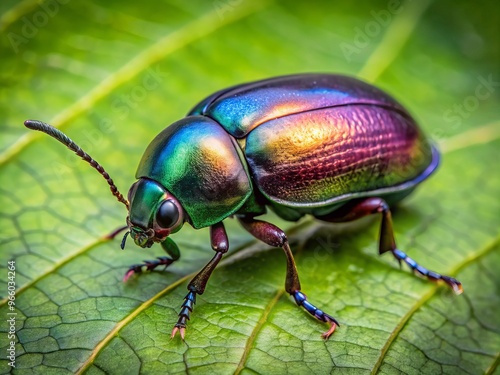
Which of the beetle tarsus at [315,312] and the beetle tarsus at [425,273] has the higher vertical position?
the beetle tarsus at [425,273]

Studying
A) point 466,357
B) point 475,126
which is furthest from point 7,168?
point 475,126

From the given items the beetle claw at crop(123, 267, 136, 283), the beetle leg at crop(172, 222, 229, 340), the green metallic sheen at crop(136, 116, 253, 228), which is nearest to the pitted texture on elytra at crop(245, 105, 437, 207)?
the green metallic sheen at crop(136, 116, 253, 228)

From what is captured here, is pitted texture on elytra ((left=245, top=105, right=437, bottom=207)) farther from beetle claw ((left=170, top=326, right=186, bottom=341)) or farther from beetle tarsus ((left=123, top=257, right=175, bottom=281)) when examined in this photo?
beetle claw ((left=170, top=326, right=186, bottom=341))

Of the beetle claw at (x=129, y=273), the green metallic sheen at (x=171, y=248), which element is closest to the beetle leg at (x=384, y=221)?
the green metallic sheen at (x=171, y=248)

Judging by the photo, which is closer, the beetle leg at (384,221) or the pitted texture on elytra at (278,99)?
the pitted texture on elytra at (278,99)

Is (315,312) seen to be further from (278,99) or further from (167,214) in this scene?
(278,99)

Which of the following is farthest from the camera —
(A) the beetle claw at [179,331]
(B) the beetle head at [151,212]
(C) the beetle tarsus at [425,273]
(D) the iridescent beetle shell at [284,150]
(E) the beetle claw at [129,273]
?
(C) the beetle tarsus at [425,273]

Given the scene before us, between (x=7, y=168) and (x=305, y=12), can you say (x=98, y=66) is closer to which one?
(x=7, y=168)

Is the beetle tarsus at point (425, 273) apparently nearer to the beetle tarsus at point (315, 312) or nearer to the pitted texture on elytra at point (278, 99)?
the beetle tarsus at point (315, 312)
